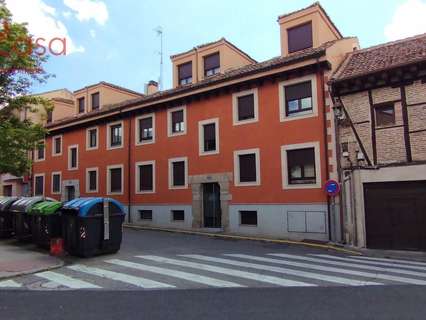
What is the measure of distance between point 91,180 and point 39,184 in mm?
6017

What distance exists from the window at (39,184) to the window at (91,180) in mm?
5377

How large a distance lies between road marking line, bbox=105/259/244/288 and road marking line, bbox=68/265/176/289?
0.62m

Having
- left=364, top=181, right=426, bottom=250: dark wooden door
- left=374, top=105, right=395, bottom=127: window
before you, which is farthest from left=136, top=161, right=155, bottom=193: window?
left=374, top=105, right=395, bottom=127: window

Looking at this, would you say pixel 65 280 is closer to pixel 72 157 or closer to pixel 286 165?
pixel 286 165

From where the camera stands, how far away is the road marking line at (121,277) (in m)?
7.49

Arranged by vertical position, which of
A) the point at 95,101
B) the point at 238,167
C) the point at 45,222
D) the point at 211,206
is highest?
the point at 95,101

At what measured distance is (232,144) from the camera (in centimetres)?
1794

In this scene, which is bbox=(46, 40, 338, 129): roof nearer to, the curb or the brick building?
the brick building

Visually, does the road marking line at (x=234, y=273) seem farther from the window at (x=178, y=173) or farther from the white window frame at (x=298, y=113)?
the window at (x=178, y=173)

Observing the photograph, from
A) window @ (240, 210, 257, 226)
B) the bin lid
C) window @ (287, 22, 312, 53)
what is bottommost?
window @ (240, 210, 257, 226)

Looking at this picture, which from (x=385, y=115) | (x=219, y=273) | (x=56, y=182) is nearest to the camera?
(x=219, y=273)

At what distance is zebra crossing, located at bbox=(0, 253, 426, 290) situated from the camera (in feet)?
24.8

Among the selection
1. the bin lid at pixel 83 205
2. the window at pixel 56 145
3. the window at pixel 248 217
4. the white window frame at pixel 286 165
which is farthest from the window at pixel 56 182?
the bin lid at pixel 83 205

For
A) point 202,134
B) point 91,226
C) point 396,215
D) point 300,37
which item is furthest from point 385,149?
point 91,226
